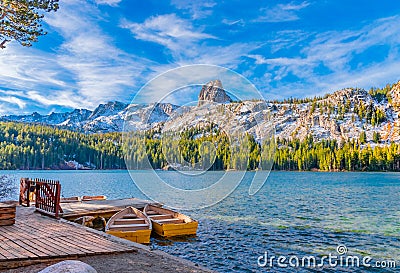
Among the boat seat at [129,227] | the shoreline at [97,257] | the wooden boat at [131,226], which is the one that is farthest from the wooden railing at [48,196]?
the shoreline at [97,257]

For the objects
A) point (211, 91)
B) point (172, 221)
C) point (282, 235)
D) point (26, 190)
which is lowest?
point (282, 235)

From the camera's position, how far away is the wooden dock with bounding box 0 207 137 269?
8070 millimetres

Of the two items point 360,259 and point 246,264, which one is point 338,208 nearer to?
point 360,259

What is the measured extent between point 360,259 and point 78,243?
1324 centimetres

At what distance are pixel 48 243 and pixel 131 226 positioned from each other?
29.7 feet

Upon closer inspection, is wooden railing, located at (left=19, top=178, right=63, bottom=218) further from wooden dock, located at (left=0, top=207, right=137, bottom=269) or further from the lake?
the lake

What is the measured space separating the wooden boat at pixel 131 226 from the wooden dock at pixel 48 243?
13.8 ft

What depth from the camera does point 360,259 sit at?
16.3 metres

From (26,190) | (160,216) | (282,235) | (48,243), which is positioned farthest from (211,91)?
(26,190)

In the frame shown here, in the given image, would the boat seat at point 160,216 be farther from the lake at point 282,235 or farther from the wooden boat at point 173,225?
the lake at point 282,235

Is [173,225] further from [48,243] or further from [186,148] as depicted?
[48,243]

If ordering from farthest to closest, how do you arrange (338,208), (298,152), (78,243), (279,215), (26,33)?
(298,152)
(338,208)
(279,215)
(26,33)
(78,243)

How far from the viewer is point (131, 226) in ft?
60.3

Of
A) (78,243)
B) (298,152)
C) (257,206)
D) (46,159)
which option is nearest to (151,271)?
(78,243)
